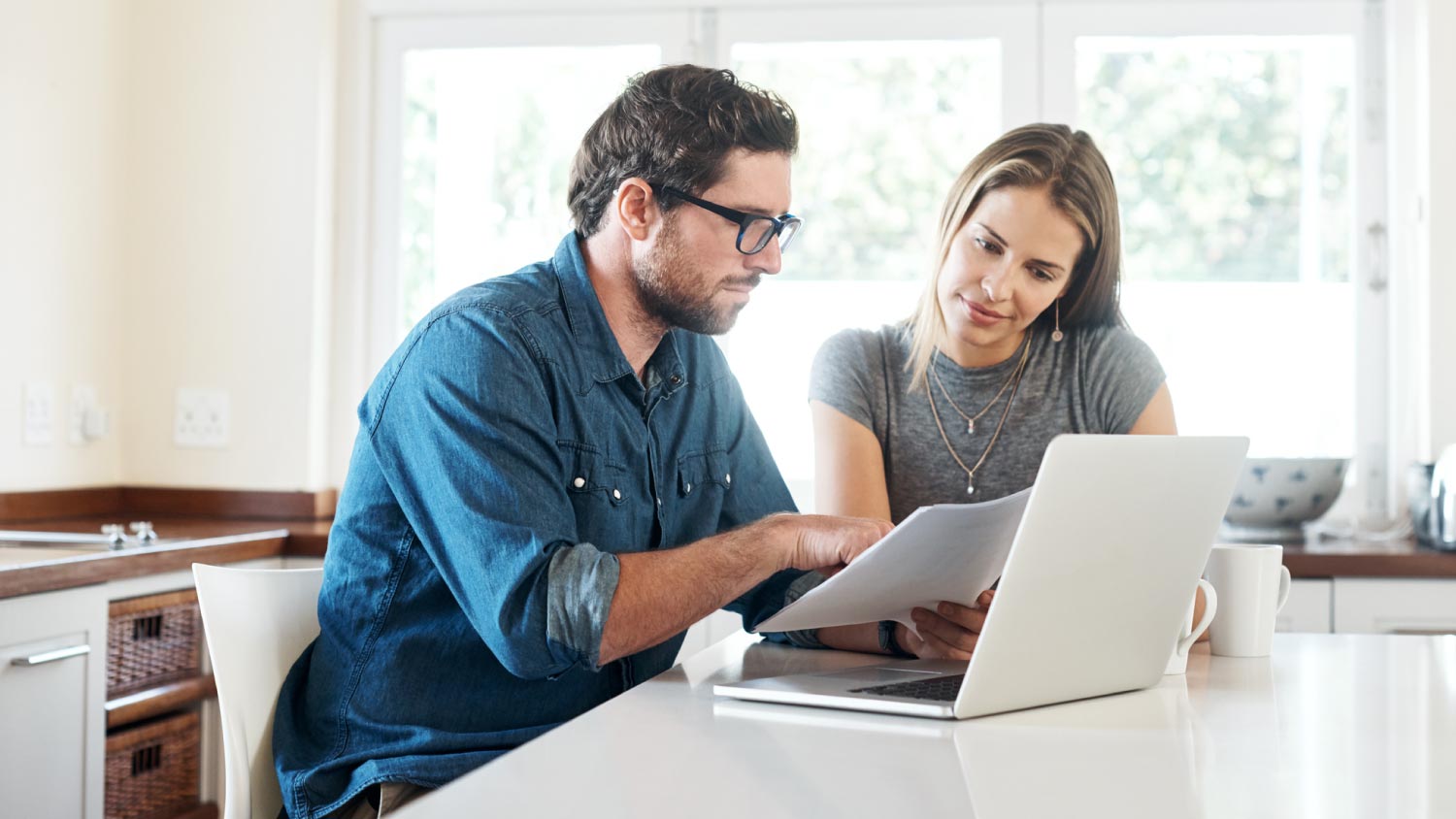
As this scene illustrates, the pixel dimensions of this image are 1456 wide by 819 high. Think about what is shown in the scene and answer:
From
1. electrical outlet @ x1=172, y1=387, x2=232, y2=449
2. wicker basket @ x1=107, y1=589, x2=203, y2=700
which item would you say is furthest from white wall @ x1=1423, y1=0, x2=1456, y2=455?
electrical outlet @ x1=172, y1=387, x2=232, y2=449

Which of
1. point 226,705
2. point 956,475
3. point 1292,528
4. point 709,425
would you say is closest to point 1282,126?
point 1292,528

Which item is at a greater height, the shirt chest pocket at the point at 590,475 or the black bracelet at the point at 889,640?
the shirt chest pocket at the point at 590,475

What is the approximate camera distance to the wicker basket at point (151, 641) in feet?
7.01

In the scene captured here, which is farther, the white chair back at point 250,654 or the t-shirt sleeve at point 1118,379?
the t-shirt sleeve at point 1118,379

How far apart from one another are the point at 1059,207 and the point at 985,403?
284mm

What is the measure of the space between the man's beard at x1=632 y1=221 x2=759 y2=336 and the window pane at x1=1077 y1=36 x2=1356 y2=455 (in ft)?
5.44

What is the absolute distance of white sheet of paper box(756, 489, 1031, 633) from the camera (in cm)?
108

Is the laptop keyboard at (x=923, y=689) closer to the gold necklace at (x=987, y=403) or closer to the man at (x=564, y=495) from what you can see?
the man at (x=564, y=495)

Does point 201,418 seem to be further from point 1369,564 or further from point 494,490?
point 1369,564

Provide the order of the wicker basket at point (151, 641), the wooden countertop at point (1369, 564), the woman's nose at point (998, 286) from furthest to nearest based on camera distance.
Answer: the wooden countertop at point (1369, 564)
the wicker basket at point (151, 641)
the woman's nose at point (998, 286)

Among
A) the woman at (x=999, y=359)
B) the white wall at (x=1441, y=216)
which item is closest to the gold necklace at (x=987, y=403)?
A: the woman at (x=999, y=359)

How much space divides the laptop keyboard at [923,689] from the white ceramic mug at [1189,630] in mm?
221

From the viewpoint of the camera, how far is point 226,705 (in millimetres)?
1241

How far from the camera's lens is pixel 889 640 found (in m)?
1.41
